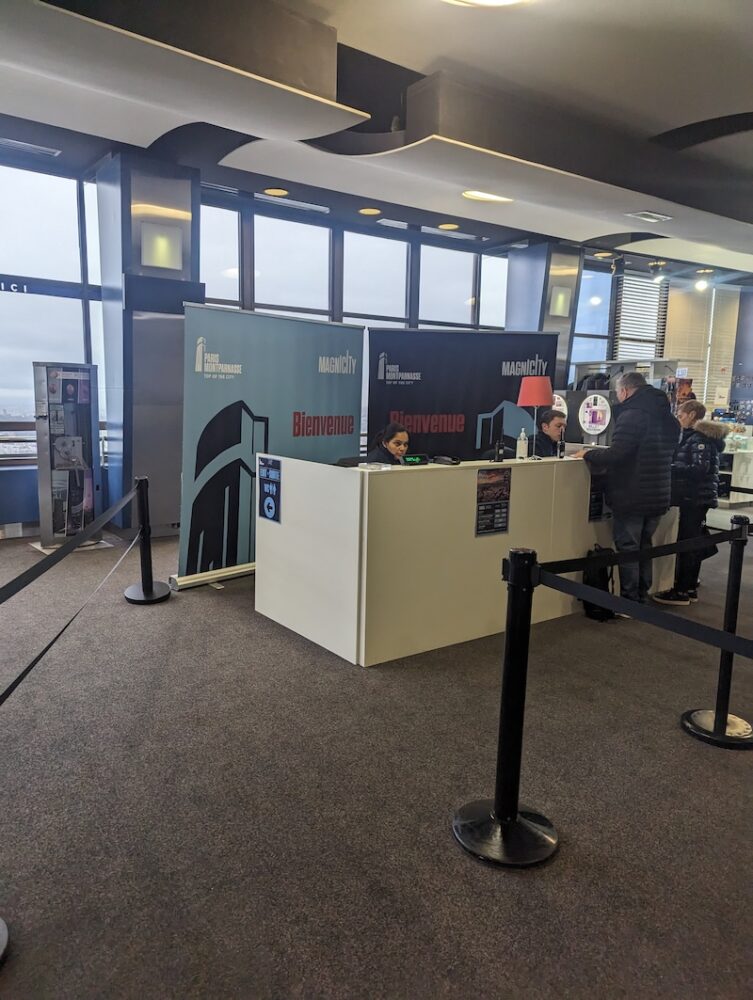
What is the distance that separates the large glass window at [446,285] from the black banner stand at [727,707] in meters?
6.68

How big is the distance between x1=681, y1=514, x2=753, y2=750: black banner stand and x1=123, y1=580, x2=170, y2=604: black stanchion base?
3.22 metres

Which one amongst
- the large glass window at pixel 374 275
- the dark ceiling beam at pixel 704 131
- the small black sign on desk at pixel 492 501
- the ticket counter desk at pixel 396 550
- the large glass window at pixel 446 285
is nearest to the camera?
the ticket counter desk at pixel 396 550

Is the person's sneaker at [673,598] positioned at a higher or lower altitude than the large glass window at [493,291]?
lower

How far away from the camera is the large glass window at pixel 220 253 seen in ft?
23.4

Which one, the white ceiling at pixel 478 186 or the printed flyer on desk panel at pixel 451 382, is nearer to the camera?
the white ceiling at pixel 478 186

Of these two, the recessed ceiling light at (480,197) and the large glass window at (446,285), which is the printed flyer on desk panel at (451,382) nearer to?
the recessed ceiling light at (480,197)

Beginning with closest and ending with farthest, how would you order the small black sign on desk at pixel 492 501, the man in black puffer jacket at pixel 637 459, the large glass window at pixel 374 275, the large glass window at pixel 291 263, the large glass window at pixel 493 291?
1. the small black sign on desk at pixel 492 501
2. the man in black puffer jacket at pixel 637 459
3. the large glass window at pixel 291 263
4. the large glass window at pixel 374 275
5. the large glass window at pixel 493 291

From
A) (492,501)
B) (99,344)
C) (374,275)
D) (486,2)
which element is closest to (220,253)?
A: (99,344)

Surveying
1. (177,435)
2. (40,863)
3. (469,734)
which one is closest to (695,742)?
(469,734)

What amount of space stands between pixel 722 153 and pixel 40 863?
22.2ft

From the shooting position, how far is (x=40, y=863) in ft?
6.56

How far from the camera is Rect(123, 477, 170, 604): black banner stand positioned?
436 centimetres

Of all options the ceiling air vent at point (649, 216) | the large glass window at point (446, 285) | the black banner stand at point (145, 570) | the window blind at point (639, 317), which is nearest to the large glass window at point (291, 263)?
the large glass window at point (446, 285)

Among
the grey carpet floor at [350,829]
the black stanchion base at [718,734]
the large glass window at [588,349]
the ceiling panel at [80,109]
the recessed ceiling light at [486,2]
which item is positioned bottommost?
the grey carpet floor at [350,829]
